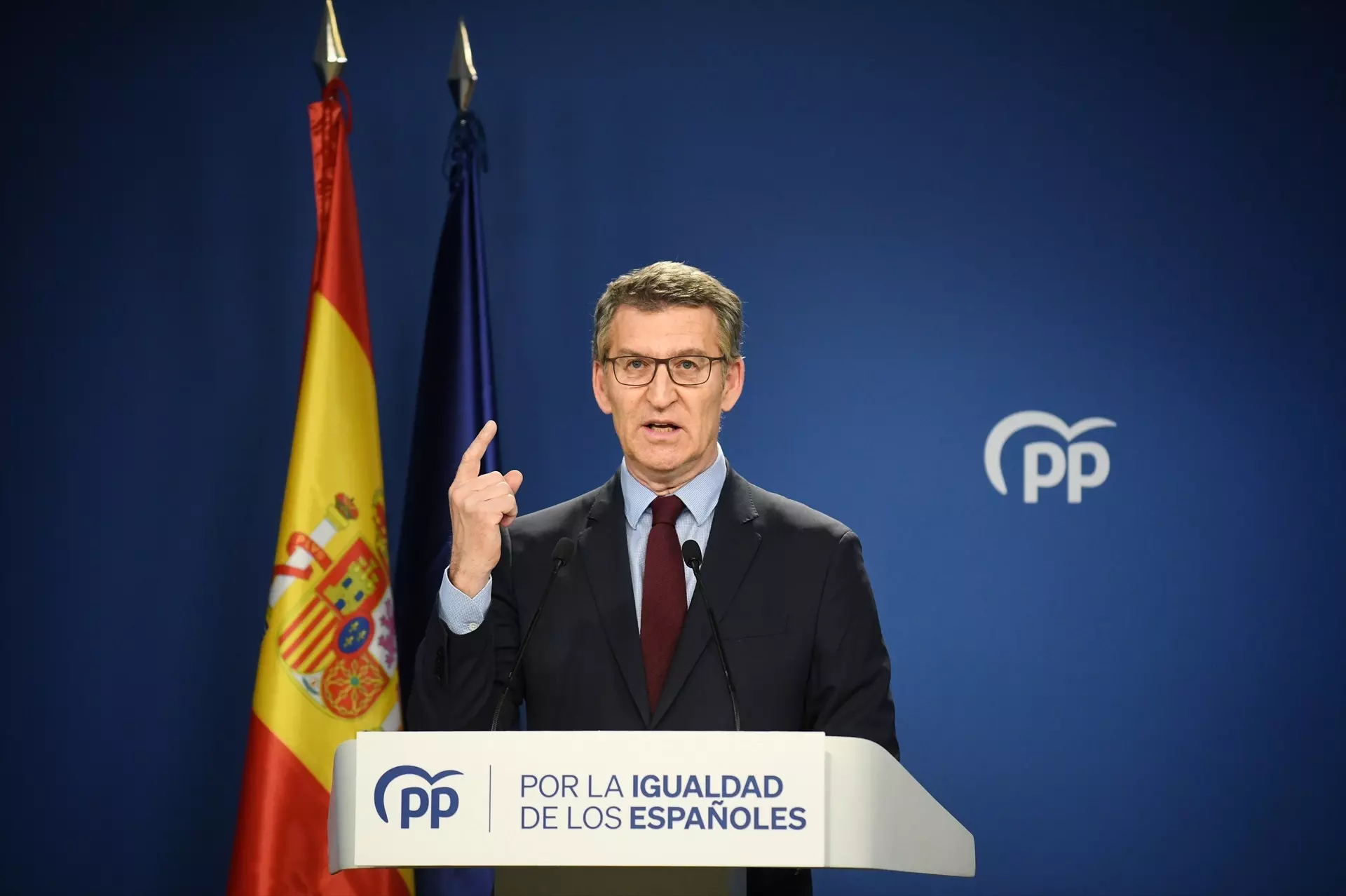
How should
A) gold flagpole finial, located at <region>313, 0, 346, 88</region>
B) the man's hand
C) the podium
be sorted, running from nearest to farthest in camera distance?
the podium
the man's hand
gold flagpole finial, located at <region>313, 0, 346, 88</region>

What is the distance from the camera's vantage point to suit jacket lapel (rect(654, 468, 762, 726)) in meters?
1.74

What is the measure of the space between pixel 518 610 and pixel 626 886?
597 millimetres

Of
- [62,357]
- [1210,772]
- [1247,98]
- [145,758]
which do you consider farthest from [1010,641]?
[62,357]

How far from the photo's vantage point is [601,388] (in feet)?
6.43

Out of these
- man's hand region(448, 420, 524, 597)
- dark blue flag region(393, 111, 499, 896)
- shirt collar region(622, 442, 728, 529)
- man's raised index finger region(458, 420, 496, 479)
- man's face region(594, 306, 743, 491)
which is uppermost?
dark blue flag region(393, 111, 499, 896)

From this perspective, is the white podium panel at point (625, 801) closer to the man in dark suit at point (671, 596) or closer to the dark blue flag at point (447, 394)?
the man in dark suit at point (671, 596)

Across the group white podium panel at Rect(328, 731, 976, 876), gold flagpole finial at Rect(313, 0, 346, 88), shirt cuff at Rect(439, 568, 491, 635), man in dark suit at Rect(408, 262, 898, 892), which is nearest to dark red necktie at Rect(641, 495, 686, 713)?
man in dark suit at Rect(408, 262, 898, 892)

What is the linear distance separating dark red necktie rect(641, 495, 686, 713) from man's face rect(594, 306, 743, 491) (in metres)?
0.07

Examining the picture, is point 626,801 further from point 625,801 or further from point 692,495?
point 692,495

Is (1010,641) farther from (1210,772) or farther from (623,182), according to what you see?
(623,182)

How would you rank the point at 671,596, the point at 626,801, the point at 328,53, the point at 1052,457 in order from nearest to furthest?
the point at 626,801 → the point at 671,596 → the point at 328,53 → the point at 1052,457

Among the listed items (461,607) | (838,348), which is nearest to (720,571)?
(461,607)

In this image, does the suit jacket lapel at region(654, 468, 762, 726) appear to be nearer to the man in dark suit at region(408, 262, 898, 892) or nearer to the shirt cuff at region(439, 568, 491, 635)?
the man in dark suit at region(408, 262, 898, 892)

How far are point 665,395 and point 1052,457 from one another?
1857 mm
